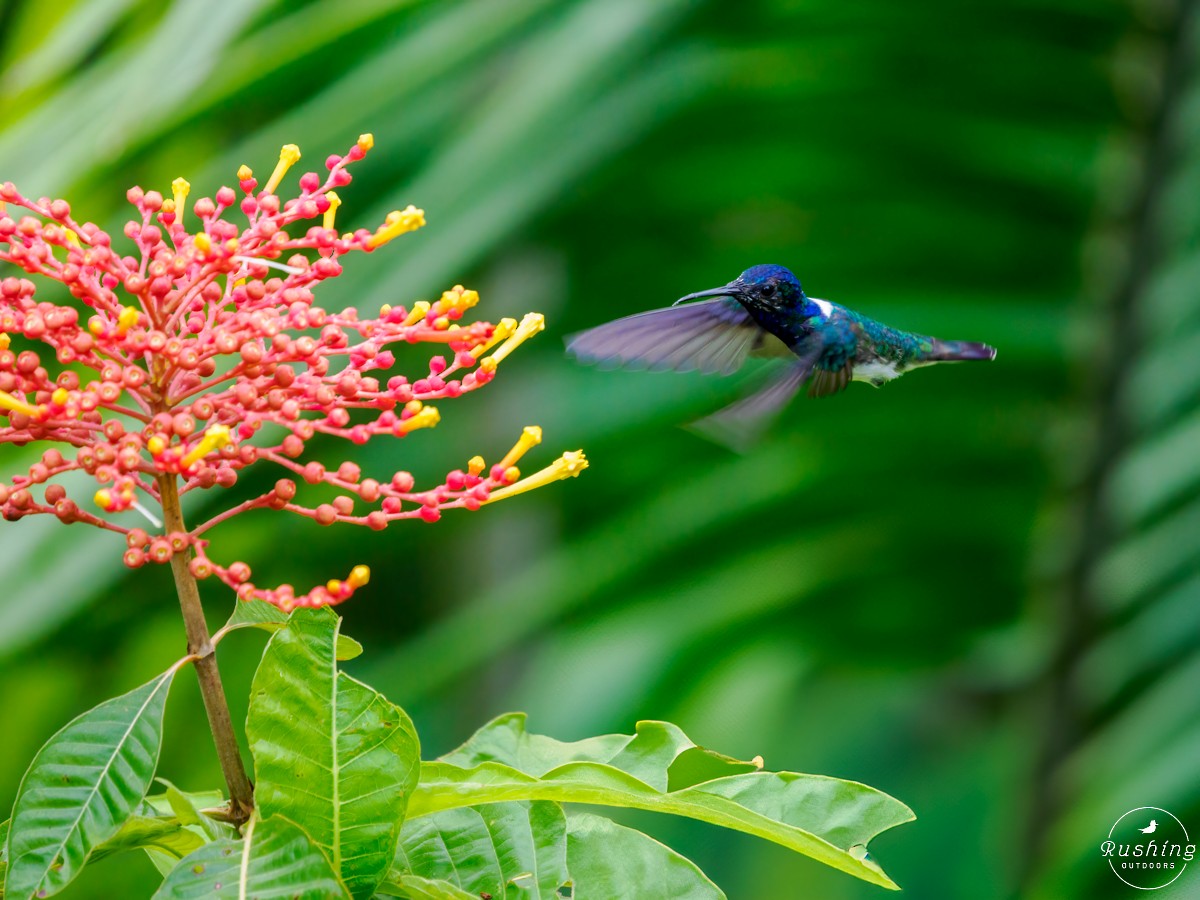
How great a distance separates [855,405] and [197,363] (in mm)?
1491

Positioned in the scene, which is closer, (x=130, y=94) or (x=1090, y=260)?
(x=130, y=94)

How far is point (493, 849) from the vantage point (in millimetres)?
864

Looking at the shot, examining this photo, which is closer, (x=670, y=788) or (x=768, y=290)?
(x=670, y=788)

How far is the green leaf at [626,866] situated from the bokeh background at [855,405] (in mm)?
933

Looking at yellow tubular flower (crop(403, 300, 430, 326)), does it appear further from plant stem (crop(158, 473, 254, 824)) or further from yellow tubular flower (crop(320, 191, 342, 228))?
plant stem (crop(158, 473, 254, 824))

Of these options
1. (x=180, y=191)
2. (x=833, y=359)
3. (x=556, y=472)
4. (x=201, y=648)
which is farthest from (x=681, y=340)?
(x=201, y=648)

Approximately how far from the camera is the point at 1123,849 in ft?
6.01

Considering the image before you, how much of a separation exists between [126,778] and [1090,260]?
182 centimetres

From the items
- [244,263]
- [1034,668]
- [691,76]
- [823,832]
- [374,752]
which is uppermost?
[691,76]

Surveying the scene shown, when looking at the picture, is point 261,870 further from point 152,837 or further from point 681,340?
point 681,340

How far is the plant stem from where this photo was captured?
2.41 ft

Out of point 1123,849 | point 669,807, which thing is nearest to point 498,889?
point 669,807

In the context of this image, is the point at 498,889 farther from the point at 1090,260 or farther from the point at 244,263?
the point at 1090,260

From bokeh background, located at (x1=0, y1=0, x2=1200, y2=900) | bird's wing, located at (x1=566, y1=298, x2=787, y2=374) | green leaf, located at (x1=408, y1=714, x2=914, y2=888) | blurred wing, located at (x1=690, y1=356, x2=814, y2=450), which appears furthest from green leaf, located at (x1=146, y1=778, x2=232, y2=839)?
bokeh background, located at (x1=0, y1=0, x2=1200, y2=900)
